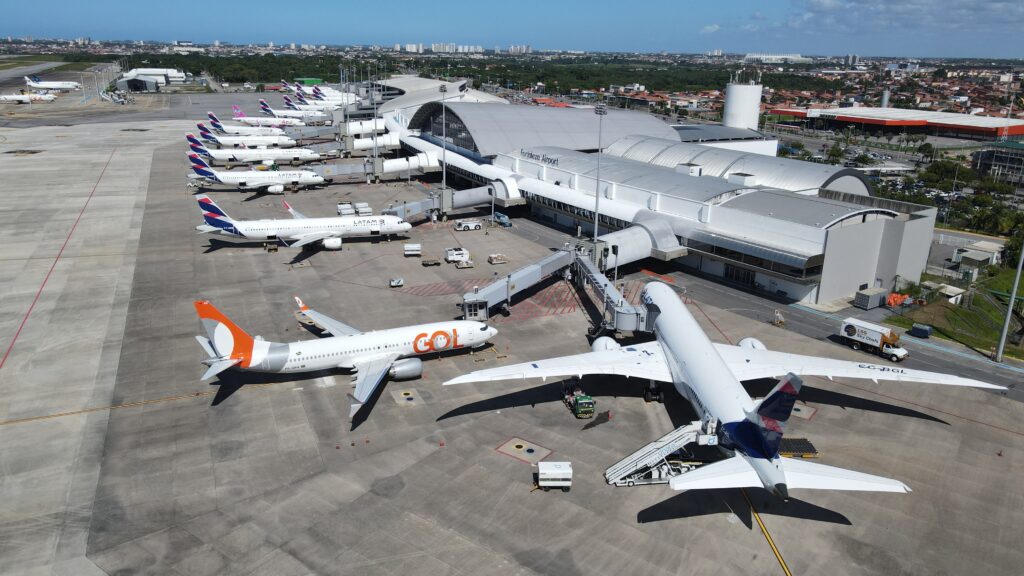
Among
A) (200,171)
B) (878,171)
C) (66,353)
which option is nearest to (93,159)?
(200,171)

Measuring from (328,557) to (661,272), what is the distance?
175 feet

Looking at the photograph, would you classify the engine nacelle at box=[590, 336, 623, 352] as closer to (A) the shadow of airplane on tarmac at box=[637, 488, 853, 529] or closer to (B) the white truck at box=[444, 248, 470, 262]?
(A) the shadow of airplane on tarmac at box=[637, 488, 853, 529]

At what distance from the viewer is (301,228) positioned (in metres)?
78.6

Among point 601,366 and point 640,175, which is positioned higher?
point 640,175

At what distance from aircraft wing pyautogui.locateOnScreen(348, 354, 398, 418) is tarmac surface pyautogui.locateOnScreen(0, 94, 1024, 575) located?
5.55 feet

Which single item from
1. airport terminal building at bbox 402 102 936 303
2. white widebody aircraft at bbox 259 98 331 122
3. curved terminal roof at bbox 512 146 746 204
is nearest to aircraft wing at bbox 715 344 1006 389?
airport terminal building at bbox 402 102 936 303

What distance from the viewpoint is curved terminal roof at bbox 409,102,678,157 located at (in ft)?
365

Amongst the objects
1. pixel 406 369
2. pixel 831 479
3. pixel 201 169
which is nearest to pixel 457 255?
pixel 406 369

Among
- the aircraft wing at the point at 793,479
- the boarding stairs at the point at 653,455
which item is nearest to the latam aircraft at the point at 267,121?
the boarding stairs at the point at 653,455

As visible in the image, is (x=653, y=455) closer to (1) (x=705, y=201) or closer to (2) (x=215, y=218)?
(1) (x=705, y=201)

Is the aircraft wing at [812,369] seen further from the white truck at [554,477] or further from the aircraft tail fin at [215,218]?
the aircraft tail fin at [215,218]

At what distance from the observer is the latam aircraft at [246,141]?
14725cm

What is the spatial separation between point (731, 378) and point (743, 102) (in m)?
133

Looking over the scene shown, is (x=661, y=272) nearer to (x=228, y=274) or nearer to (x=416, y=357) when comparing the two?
(x=416, y=357)
